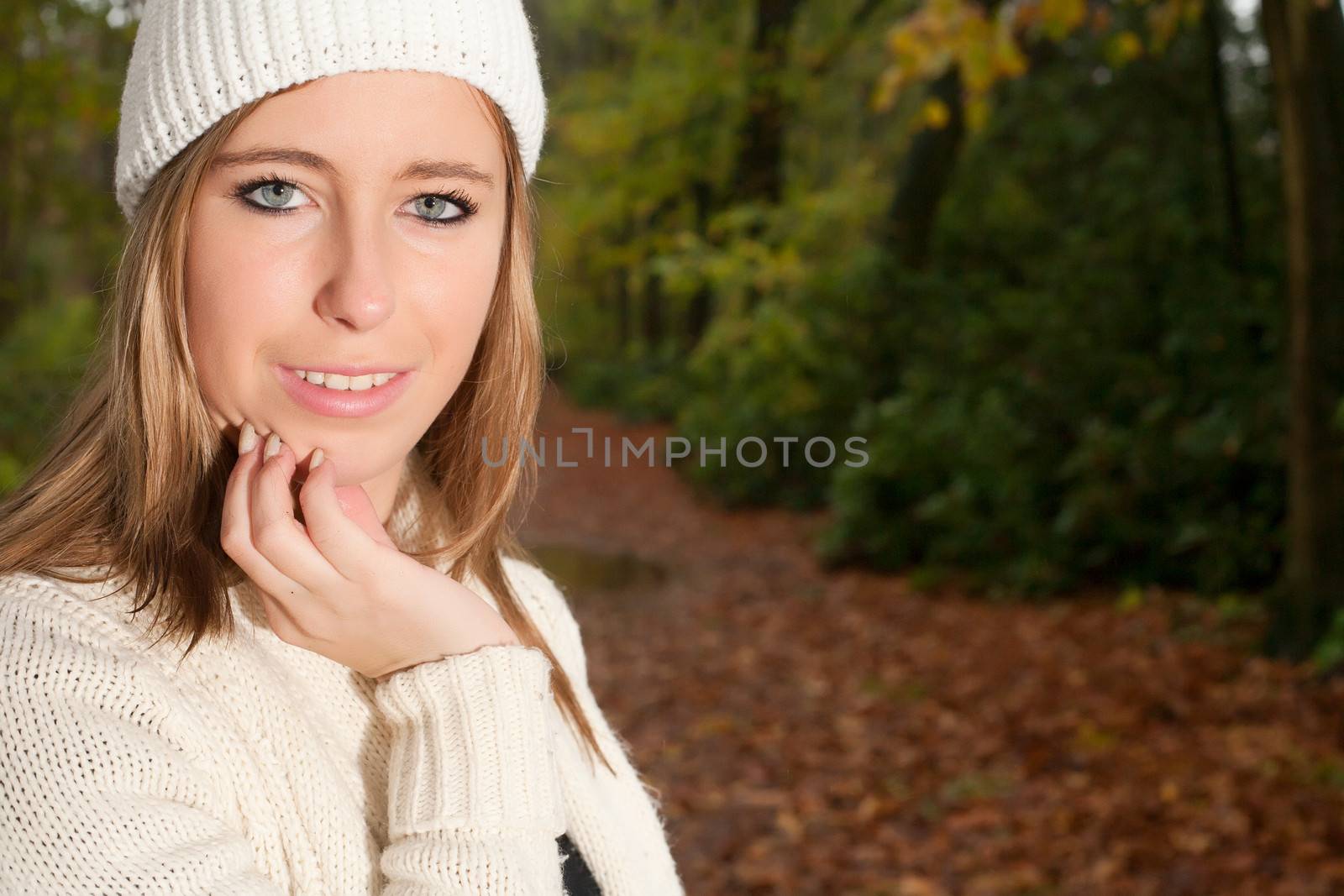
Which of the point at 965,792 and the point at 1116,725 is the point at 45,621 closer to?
the point at 965,792

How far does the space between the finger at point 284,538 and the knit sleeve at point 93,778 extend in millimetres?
202

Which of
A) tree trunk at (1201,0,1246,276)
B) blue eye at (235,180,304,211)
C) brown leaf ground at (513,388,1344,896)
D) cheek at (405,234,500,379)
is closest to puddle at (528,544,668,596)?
→ brown leaf ground at (513,388,1344,896)

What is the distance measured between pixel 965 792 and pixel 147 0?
4.72m

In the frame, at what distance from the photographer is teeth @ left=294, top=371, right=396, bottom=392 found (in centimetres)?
159

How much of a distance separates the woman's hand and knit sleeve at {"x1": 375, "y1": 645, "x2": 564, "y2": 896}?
43 mm

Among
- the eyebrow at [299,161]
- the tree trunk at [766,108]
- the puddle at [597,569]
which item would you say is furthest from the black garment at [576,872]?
the tree trunk at [766,108]

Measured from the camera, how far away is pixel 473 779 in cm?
155

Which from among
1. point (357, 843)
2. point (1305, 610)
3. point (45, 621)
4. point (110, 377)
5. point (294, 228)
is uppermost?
point (294, 228)

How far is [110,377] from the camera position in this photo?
5.43 ft

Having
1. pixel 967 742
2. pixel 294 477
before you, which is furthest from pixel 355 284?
pixel 967 742

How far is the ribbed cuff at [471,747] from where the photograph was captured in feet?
5.03

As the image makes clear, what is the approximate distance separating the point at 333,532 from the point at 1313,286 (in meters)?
5.58

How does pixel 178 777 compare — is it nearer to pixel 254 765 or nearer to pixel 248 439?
pixel 254 765

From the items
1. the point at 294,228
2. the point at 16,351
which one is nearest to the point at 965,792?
the point at 294,228
